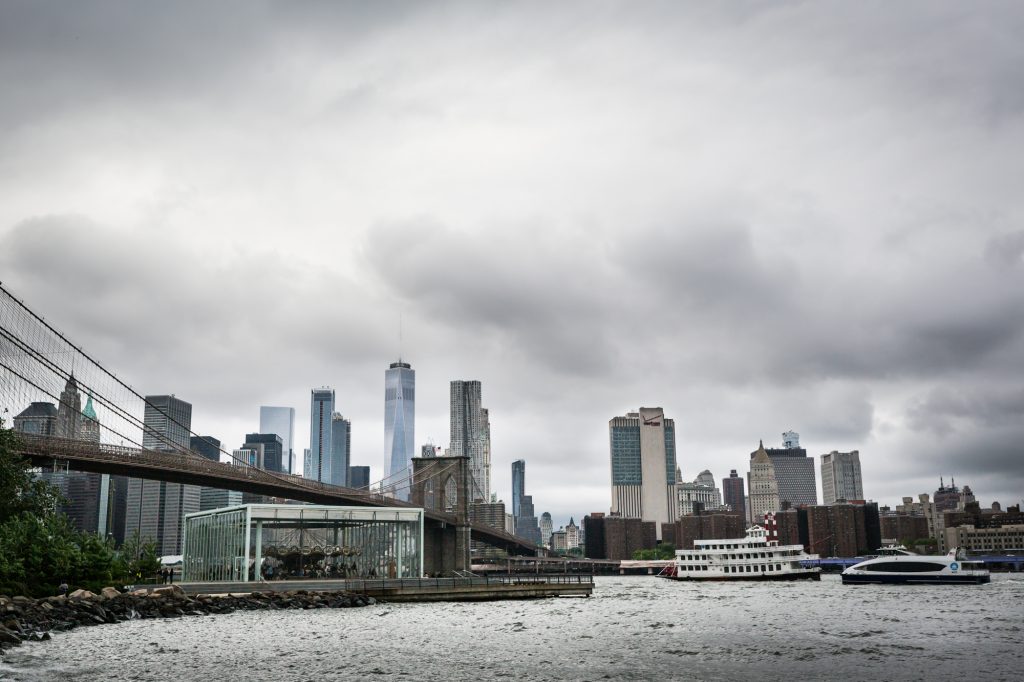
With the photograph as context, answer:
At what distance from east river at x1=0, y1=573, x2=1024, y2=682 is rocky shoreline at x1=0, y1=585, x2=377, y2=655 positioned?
1.72 m

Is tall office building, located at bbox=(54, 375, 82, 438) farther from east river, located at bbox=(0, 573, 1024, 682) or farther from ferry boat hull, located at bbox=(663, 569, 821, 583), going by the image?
ferry boat hull, located at bbox=(663, 569, 821, 583)

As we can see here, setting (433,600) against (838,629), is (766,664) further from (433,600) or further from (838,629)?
(433,600)

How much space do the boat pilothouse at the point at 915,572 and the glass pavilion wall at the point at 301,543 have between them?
6290cm

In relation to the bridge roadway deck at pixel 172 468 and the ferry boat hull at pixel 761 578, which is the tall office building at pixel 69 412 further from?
the ferry boat hull at pixel 761 578

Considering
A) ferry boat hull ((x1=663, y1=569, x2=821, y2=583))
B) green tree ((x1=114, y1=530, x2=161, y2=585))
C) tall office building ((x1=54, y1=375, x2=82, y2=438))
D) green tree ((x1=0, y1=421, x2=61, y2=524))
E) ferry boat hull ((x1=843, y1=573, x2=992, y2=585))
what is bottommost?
ferry boat hull ((x1=663, y1=569, x2=821, y2=583))

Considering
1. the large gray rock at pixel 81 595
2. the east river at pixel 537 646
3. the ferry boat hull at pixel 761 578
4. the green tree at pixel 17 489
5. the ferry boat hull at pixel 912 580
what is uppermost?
the green tree at pixel 17 489

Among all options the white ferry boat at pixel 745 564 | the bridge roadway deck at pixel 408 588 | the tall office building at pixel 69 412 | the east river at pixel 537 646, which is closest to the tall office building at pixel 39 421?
the tall office building at pixel 69 412

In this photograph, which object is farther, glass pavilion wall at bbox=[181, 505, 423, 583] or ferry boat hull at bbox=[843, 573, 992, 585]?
ferry boat hull at bbox=[843, 573, 992, 585]

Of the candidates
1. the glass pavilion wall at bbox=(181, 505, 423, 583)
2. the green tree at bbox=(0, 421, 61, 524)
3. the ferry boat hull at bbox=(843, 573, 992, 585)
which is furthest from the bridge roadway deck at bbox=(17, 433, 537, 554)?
the ferry boat hull at bbox=(843, 573, 992, 585)

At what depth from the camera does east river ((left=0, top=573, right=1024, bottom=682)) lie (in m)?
36.9

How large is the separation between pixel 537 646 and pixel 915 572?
9108cm

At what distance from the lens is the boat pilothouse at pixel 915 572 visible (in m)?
120

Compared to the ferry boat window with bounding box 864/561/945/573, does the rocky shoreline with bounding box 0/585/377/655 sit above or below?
above

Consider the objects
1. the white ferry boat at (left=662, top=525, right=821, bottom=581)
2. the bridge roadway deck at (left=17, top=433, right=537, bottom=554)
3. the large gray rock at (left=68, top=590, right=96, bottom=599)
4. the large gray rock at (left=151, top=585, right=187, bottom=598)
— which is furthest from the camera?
the white ferry boat at (left=662, top=525, right=821, bottom=581)
